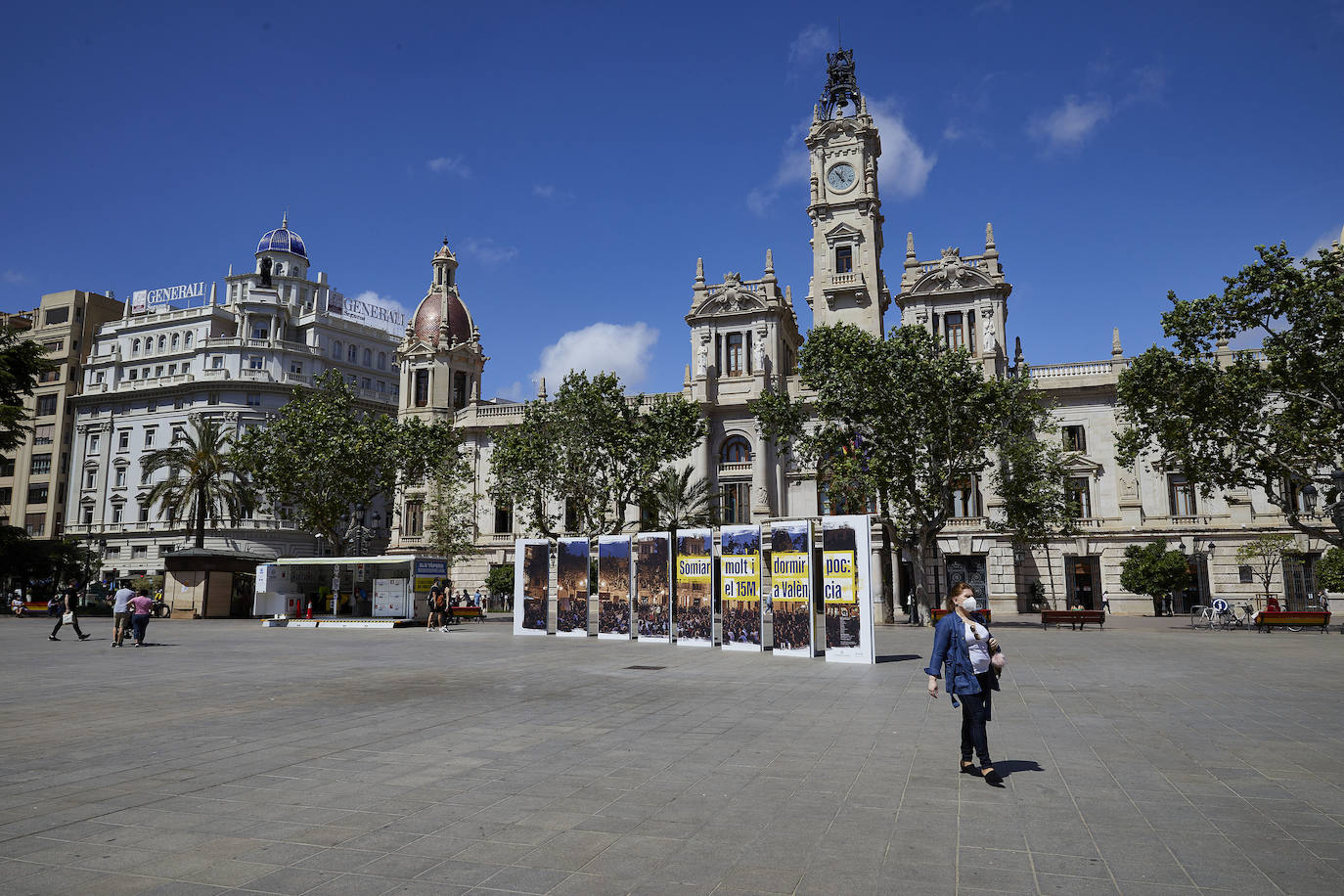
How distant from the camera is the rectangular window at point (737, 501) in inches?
2073

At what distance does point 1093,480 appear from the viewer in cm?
4725

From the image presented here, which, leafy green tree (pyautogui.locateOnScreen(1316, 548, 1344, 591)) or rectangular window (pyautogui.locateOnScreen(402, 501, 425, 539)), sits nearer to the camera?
leafy green tree (pyautogui.locateOnScreen(1316, 548, 1344, 591))

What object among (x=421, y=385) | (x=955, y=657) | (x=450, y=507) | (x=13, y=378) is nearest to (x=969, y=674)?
(x=955, y=657)

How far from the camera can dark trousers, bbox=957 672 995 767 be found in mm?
8055

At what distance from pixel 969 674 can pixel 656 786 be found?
3.14 m

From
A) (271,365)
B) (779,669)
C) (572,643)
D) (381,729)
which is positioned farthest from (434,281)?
(381,729)

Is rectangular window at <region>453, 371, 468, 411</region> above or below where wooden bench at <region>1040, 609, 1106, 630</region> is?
above

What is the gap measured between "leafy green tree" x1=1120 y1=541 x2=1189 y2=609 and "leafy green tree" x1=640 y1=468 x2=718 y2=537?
2056 cm

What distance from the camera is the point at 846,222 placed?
54.6 m

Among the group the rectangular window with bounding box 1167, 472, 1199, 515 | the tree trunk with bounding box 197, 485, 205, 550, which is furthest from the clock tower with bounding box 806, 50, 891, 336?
the tree trunk with bounding box 197, 485, 205, 550

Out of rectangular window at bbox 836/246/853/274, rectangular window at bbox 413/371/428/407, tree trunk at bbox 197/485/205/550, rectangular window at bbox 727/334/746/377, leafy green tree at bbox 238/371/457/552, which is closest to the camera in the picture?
leafy green tree at bbox 238/371/457/552

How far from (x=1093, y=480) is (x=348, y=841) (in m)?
48.3

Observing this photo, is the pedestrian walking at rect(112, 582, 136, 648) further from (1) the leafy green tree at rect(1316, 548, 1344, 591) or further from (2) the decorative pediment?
(2) the decorative pediment

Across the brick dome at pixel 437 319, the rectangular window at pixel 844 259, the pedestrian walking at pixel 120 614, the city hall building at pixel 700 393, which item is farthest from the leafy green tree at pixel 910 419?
the brick dome at pixel 437 319
